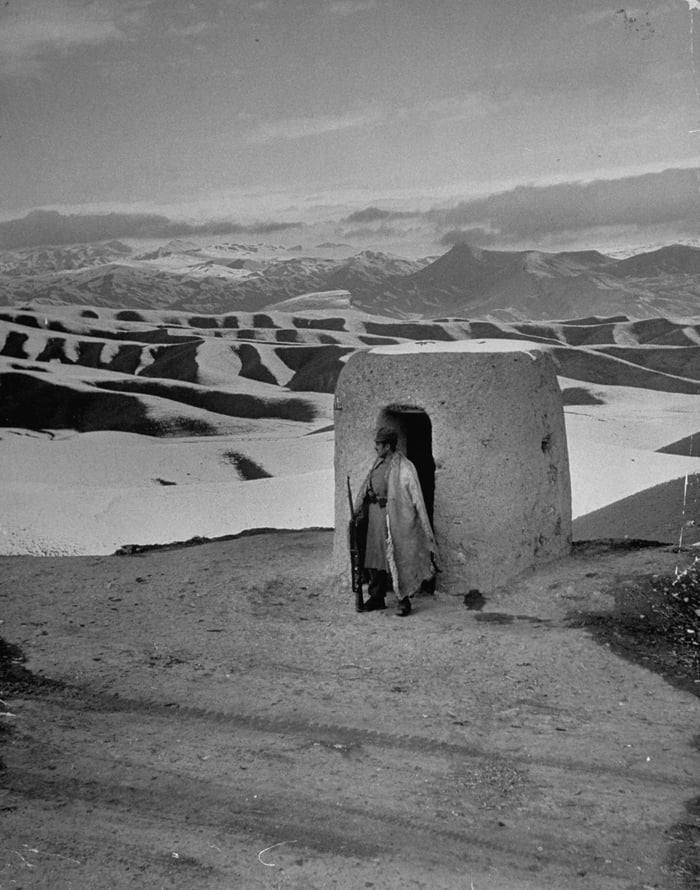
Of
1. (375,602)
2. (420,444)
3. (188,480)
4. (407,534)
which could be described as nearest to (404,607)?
(375,602)

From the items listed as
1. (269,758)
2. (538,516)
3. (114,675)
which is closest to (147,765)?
(269,758)

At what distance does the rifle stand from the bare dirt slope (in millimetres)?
221

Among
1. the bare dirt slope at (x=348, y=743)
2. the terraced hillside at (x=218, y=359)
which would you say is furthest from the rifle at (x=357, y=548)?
the terraced hillside at (x=218, y=359)

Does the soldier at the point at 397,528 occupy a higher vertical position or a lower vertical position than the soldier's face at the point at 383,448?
lower

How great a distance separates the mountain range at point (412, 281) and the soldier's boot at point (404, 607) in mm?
52613

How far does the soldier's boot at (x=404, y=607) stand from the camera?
6781mm

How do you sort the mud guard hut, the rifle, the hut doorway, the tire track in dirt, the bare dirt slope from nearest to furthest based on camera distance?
the bare dirt slope, the tire track in dirt, the rifle, the mud guard hut, the hut doorway

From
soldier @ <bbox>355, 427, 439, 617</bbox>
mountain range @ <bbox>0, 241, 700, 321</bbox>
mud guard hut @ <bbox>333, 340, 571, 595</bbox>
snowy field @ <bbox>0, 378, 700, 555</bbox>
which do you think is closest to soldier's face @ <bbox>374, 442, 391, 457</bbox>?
soldier @ <bbox>355, 427, 439, 617</bbox>

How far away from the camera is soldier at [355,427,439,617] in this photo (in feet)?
22.3

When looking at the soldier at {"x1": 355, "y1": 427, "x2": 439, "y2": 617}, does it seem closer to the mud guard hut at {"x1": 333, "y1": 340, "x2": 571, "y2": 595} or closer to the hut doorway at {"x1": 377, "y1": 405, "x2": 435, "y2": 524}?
the mud guard hut at {"x1": 333, "y1": 340, "x2": 571, "y2": 595}

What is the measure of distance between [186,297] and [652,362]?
122 feet

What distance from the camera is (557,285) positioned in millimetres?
67250

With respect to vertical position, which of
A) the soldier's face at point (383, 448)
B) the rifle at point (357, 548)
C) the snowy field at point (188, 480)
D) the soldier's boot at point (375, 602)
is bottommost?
the snowy field at point (188, 480)

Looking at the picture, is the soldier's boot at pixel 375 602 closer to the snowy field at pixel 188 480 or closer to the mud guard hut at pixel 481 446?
the mud guard hut at pixel 481 446
